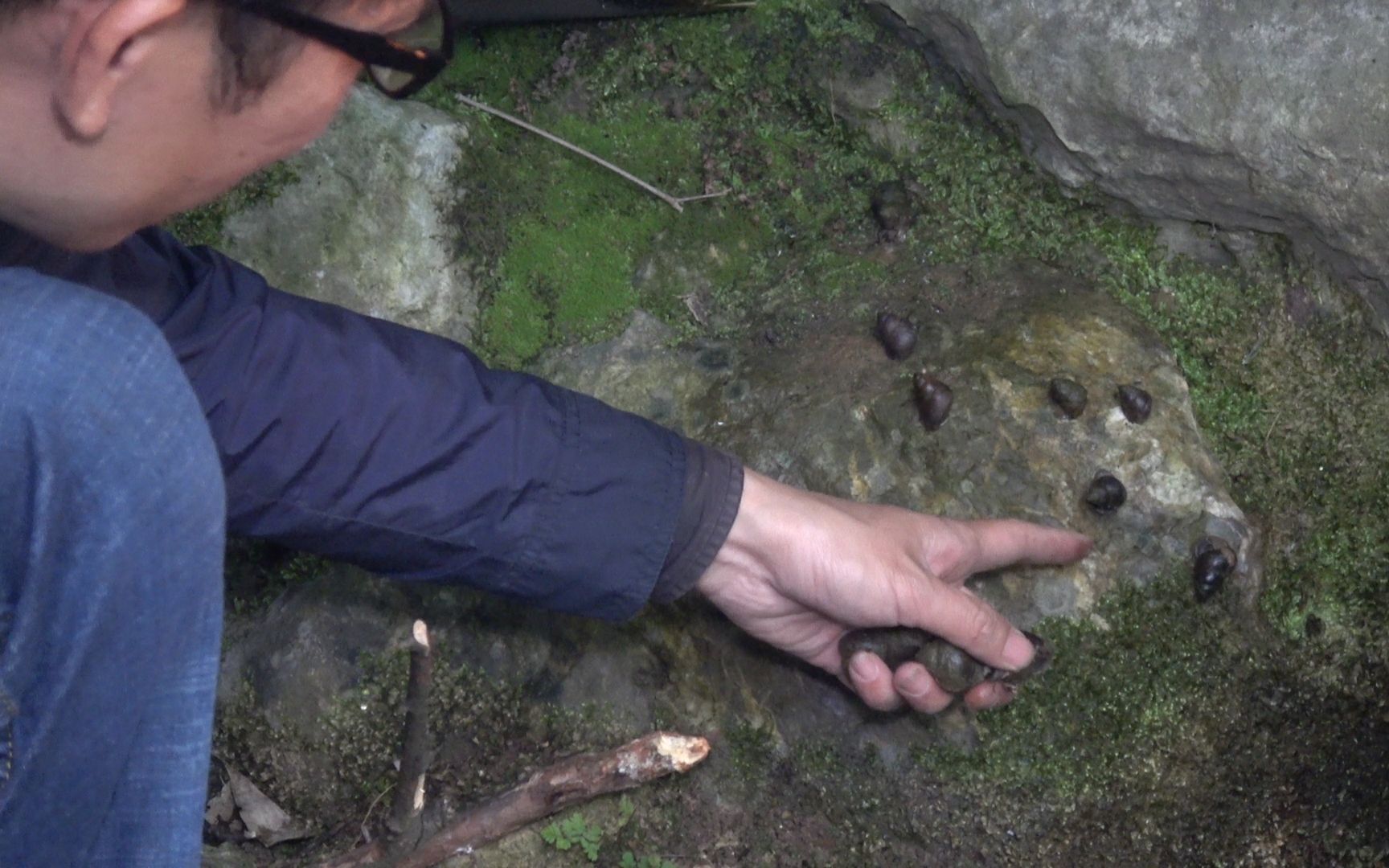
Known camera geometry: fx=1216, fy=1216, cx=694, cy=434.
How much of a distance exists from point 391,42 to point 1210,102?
8.49 feet

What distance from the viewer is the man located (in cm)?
173

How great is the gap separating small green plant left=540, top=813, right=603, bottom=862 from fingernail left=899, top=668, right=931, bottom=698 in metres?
0.95

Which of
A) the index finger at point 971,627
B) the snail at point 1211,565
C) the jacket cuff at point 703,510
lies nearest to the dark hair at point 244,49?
the jacket cuff at point 703,510

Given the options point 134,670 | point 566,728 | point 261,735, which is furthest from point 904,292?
point 134,670

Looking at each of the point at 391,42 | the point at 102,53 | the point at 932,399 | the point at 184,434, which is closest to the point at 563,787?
the point at 932,399

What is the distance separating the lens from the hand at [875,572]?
3.17m

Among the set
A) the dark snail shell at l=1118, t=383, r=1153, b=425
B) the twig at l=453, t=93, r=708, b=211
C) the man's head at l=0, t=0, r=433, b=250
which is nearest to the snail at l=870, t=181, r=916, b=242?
the twig at l=453, t=93, r=708, b=211

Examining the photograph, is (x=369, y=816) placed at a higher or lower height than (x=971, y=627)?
lower

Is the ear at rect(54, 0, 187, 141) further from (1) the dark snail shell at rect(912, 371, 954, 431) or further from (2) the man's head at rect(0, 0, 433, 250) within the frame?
(1) the dark snail shell at rect(912, 371, 954, 431)

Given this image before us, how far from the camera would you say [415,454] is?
292cm

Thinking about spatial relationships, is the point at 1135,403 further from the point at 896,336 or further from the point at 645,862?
the point at 645,862

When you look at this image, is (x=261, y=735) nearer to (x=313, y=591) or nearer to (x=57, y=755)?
(x=313, y=591)

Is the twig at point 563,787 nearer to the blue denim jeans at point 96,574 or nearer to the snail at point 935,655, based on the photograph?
the snail at point 935,655

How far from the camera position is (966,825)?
3.33m
